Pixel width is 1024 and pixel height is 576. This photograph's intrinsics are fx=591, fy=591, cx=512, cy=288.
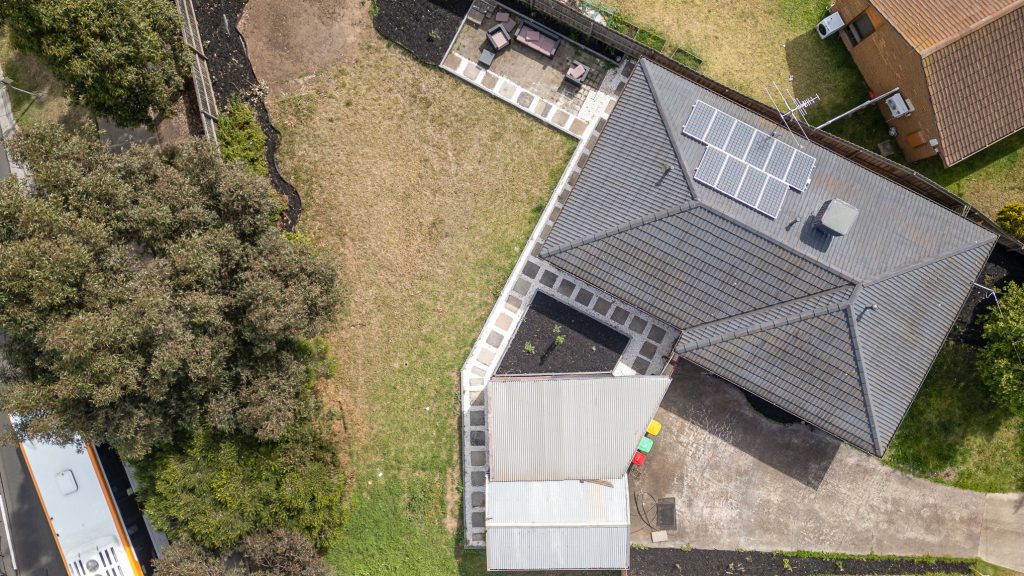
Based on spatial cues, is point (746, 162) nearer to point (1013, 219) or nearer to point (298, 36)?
point (1013, 219)

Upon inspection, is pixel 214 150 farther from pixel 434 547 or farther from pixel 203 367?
pixel 434 547

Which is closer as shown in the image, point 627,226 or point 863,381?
point 863,381

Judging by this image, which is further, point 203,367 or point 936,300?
point 936,300

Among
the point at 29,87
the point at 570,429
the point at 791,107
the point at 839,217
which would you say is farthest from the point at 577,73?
the point at 29,87

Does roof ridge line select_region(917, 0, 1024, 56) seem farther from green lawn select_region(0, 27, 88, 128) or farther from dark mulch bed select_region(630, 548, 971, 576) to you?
green lawn select_region(0, 27, 88, 128)

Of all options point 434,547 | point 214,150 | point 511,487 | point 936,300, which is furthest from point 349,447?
point 936,300

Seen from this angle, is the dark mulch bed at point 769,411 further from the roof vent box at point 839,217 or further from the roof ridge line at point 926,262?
the roof vent box at point 839,217
